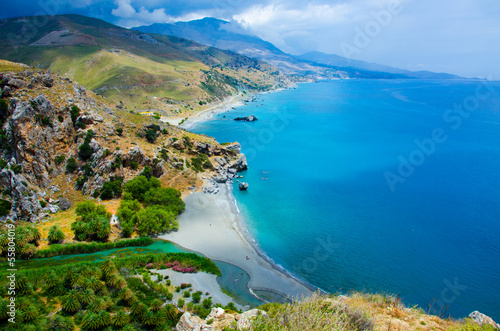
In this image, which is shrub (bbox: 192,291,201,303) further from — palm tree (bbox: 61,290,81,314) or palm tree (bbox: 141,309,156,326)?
palm tree (bbox: 61,290,81,314)

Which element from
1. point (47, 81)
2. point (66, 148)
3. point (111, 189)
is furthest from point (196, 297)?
→ point (47, 81)

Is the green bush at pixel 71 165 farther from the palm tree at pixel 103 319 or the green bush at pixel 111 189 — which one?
the palm tree at pixel 103 319

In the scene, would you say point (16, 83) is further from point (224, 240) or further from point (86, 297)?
point (224, 240)

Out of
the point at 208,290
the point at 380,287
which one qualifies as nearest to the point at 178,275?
the point at 208,290

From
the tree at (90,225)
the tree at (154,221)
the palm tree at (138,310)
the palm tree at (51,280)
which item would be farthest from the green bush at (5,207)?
the palm tree at (138,310)

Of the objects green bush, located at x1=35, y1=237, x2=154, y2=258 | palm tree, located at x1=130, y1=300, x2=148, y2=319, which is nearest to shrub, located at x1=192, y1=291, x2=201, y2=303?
palm tree, located at x1=130, y1=300, x2=148, y2=319
